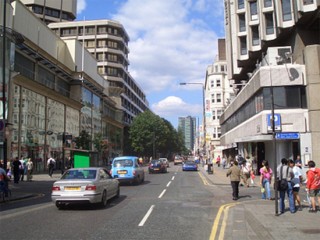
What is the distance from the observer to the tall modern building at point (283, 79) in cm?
2948

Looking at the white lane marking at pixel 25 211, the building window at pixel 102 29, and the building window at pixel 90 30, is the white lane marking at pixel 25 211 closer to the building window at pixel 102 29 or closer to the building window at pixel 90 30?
the building window at pixel 102 29

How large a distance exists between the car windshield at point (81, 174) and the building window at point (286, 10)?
1037 inches

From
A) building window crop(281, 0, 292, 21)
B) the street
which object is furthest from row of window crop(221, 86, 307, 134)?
the street

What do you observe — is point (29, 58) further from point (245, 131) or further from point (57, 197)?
point (57, 197)

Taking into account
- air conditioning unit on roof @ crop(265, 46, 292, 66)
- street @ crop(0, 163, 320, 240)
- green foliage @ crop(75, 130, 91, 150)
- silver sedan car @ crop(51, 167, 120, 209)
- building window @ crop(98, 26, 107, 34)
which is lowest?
street @ crop(0, 163, 320, 240)

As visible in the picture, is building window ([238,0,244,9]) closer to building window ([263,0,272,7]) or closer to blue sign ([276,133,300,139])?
building window ([263,0,272,7])

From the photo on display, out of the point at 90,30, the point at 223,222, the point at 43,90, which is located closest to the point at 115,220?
the point at 223,222

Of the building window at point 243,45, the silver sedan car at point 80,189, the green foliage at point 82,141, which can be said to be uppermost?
the building window at point 243,45

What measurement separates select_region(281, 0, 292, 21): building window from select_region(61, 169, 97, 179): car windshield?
26.3m

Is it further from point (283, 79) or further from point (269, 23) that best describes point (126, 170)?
point (269, 23)

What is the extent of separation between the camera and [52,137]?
47.2 meters

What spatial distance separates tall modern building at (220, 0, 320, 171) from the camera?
2948 centimetres

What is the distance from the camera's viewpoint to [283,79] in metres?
30.9

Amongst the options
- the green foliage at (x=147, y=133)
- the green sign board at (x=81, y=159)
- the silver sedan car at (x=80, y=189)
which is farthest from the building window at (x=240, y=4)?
the green foliage at (x=147, y=133)
